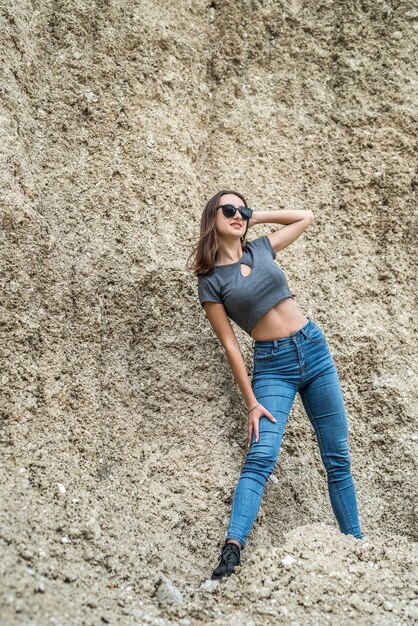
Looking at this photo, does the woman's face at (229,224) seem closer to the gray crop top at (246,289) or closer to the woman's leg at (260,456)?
the gray crop top at (246,289)

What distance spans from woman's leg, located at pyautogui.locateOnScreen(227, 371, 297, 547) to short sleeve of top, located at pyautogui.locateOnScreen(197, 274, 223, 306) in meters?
0.48

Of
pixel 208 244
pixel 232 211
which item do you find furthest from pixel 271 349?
pixel 232 211

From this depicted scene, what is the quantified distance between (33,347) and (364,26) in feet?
11.9

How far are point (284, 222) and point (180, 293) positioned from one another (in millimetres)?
761

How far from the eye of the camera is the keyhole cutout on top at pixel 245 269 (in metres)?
3.48

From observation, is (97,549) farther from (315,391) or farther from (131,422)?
(315,391)

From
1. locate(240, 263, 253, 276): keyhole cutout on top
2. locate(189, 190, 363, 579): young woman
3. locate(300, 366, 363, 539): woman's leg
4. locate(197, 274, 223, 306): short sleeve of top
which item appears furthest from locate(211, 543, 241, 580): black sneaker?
locate(240, 263, 253, 276): keyhole cutout on top

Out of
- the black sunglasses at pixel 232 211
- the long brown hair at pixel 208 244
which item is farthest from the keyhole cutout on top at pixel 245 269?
the black sunglasses at pixel 232 211

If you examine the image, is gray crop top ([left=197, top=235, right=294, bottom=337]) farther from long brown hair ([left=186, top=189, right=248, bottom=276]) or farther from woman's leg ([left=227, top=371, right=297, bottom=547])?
woman's leg ([left=227, top=371, right=297, bottom=547])

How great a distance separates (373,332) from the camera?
452 cm

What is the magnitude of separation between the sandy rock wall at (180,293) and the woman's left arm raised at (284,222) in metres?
0.61

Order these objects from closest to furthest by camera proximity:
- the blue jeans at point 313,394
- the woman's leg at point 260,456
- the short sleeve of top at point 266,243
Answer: the woman's leg at point 260,456 < the blue jeans at point 313,394 < the short sleeve of top at point 266,243

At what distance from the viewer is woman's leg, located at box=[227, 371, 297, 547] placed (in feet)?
10.2

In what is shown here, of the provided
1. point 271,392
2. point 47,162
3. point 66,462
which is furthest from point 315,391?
point 47,162
